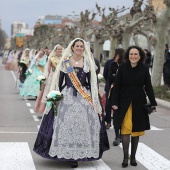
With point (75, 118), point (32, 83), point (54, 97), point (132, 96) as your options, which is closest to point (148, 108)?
point (132, 96)

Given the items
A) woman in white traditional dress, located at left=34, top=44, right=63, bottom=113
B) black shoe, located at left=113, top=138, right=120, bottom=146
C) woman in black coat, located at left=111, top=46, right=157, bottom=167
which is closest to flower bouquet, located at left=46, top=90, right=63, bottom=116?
woman in black coat, located at left=111, top=46, right=157, bottom=167

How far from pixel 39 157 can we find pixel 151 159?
5.39 feet

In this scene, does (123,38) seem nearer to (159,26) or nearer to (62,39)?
(159,26)

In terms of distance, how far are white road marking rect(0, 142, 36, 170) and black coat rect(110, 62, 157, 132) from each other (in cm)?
143

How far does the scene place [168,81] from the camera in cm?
2325

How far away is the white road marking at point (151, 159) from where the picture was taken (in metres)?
8.51

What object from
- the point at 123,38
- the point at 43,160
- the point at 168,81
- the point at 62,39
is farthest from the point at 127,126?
the point at 62,39

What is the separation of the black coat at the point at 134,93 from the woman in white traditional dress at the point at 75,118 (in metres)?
0.35

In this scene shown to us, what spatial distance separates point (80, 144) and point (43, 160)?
2.75 ft

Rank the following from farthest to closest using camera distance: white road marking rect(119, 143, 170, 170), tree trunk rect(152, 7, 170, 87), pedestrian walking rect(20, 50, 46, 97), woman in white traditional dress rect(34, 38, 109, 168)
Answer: tree trunk rect(152, 7, 170, 87)
pedestrian walking rect(20, 50, 46, 97)
white road marking rect(119, 143, 170, 170)
woman in white traditional dress rect(34, 38, 109, 168)

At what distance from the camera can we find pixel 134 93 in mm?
8281

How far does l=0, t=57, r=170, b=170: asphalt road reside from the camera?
8.41 meters

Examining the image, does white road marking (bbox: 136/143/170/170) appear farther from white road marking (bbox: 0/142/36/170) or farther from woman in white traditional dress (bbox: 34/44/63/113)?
woman in white traditional dress (bbox: 34/44/63/113)

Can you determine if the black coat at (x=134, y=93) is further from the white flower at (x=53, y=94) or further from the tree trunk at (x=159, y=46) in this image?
the tree trunk at (x=159, y=46)
